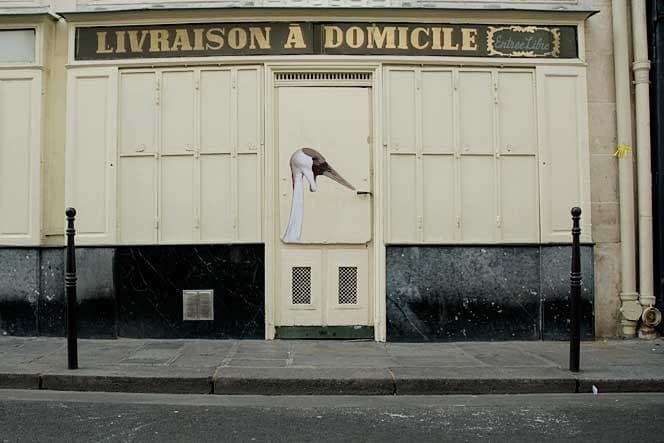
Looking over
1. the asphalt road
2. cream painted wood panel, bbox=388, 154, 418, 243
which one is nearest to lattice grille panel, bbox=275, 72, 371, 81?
cream painted wood panel, bbox=388, 154, 418, 243

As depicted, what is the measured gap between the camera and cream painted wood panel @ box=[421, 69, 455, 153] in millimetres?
8250

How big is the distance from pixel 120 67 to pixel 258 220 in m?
2.65

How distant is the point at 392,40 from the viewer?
8273mm

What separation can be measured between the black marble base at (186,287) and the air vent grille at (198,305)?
0.05 meters

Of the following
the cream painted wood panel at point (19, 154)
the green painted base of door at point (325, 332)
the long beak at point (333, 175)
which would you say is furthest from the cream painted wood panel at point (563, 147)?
the cream painted wood panel at point (19, 154)

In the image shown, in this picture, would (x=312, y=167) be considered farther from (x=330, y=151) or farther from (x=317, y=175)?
(x=330, y=151)

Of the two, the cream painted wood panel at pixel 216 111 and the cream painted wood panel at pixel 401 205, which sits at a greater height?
the cream painted wood panel at pixel 216 111

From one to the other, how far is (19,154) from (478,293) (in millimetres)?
6148

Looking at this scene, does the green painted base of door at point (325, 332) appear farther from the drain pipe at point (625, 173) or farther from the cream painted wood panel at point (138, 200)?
the drain pipe at point (625, 173)

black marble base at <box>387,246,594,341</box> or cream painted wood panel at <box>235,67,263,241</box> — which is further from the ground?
cream painted wood panel at <box>235,67,263,241</box>

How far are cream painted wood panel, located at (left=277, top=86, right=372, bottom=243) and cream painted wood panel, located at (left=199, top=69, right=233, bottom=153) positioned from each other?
66 centimetres

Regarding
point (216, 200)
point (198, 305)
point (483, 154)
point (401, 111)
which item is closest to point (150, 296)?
point (198, 305)

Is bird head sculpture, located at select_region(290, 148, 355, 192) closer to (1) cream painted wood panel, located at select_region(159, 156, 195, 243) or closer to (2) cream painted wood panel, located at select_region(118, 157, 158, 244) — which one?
(1) cream painted wood panel, located at select_region(159, 156, 195, 243)

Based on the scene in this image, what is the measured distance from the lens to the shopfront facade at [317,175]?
814 cm
